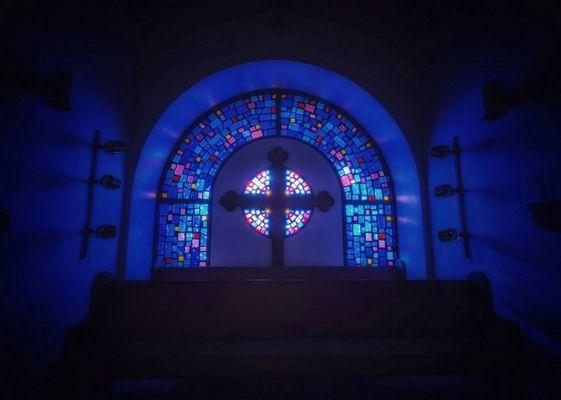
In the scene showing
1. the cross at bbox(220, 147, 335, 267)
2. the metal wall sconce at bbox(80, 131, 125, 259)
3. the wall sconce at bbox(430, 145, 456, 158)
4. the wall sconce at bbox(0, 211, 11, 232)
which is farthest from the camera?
the cross at bbox(220, 147, 335, 267)

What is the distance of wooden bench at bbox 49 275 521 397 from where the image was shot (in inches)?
81.1

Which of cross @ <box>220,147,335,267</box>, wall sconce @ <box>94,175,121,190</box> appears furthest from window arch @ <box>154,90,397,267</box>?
wall sconce @ <box>94,175,121,190</box>

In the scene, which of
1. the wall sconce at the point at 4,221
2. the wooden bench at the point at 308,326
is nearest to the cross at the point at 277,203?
the wooden bench at the point at 308,326

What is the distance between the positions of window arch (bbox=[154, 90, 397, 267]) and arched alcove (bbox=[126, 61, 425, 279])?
135 millimetres

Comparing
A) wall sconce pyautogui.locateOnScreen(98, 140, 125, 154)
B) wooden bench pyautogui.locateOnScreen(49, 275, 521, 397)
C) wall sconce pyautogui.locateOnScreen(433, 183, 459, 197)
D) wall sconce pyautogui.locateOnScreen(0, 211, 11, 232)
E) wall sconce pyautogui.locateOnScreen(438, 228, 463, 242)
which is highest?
wall sconce pyautogui.locateOnScreen(98, 140, 125, 154)

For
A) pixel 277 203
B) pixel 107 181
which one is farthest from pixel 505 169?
pixel 107 181

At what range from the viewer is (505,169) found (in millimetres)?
2576

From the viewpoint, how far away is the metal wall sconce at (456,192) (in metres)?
3.11

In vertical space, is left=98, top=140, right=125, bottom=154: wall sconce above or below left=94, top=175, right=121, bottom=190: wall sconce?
above

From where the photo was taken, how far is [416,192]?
4070 millimetres

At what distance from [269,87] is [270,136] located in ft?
2.49

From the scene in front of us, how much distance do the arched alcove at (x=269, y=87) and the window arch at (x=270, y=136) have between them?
0.44 feet

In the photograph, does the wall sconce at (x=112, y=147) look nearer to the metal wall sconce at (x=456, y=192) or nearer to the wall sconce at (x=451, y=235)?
the metal wall sconce at (x=456, y=192)

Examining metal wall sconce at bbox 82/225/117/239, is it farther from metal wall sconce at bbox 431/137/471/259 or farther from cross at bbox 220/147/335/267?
metal wall sconce at bbox 431/137/471/259
